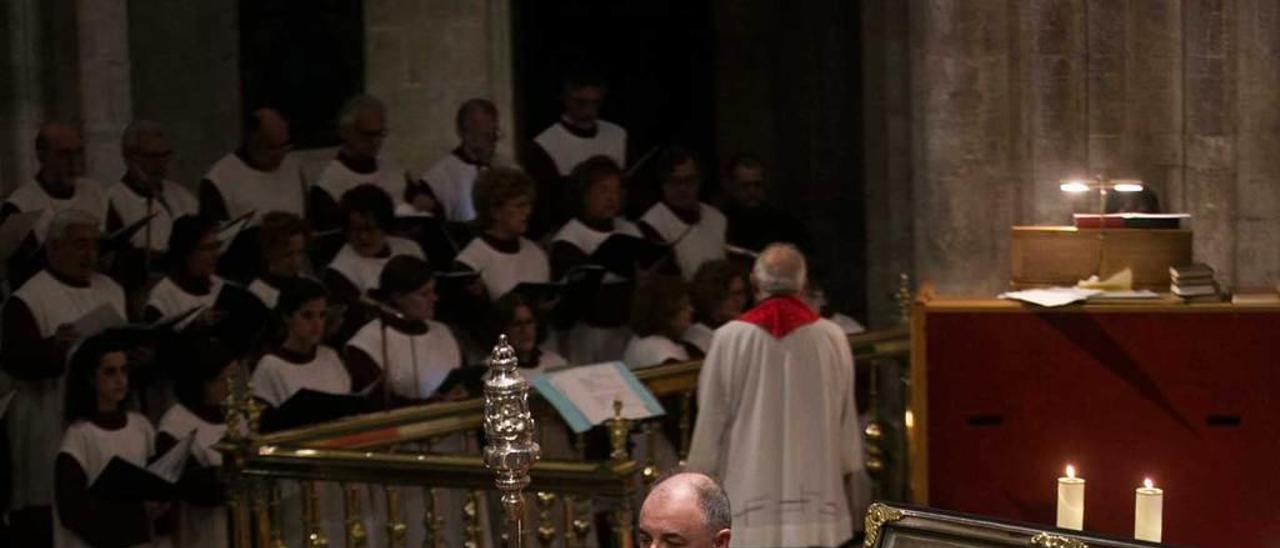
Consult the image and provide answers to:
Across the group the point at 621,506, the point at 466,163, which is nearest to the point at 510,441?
the point at 621,506

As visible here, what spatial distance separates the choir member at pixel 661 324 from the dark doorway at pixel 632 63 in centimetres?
211

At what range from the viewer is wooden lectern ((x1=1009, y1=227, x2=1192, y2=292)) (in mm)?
7816

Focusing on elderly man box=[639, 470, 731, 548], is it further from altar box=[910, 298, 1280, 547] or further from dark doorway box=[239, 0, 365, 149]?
dark doorway box=[239, 0, 365, 149]

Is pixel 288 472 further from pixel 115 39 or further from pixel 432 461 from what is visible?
pixel 115 39

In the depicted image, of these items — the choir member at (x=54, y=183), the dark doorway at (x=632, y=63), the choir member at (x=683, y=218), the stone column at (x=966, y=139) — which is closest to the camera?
the choir member at (x=54, y=183)

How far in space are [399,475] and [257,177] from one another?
129 inches

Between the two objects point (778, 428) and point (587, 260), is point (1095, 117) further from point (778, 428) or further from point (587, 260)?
point (587, 260)

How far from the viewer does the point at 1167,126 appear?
29.1 feet

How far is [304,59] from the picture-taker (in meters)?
11.3

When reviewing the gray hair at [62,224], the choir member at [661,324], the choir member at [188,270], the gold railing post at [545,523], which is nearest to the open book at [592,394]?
the gold railing post at [545,523]

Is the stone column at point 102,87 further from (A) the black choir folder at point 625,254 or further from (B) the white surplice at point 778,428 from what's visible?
(B) the white surplice at point 778,428

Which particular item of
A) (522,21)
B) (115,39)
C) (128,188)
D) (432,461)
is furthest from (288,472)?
(522,21)

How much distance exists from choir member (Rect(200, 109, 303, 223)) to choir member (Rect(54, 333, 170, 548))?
5.07 ft

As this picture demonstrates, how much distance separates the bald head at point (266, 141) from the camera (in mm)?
9797
